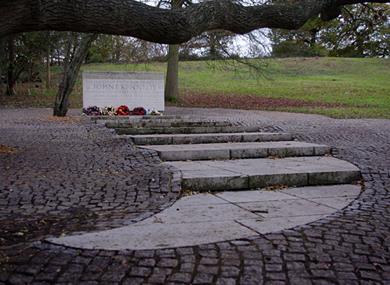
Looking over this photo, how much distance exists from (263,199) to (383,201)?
52.7 inches

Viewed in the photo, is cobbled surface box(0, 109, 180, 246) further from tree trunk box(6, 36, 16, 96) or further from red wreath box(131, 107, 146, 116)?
tree trunk box(6, 36, 16, 96)

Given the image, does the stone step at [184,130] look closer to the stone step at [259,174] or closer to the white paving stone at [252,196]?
the stone step at [259,174]

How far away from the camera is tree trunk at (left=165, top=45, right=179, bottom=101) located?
72.5 feet

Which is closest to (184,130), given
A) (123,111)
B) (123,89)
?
(123,111)

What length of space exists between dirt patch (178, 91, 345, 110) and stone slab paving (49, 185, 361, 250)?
48.6 feet

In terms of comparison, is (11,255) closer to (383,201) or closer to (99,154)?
(383,201)

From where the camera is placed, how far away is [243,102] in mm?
23453

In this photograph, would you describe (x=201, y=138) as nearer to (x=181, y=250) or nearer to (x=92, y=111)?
(x=181, y=250)

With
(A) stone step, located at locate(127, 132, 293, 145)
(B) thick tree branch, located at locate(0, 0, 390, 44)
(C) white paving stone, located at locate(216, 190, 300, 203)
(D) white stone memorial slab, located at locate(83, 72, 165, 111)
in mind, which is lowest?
(C) white paving stone, located at locate(216, 190, 300, 203)

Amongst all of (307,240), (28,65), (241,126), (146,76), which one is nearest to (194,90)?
(28,65)

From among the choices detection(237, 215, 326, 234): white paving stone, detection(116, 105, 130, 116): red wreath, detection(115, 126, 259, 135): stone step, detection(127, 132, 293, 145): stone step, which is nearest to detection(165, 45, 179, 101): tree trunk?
detection(116, 105, 130, 116): red wreath

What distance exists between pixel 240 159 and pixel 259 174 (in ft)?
5.32

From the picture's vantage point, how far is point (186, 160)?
7695 mm

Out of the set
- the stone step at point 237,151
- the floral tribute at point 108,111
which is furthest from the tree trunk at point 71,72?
the stone step at point 237,151
